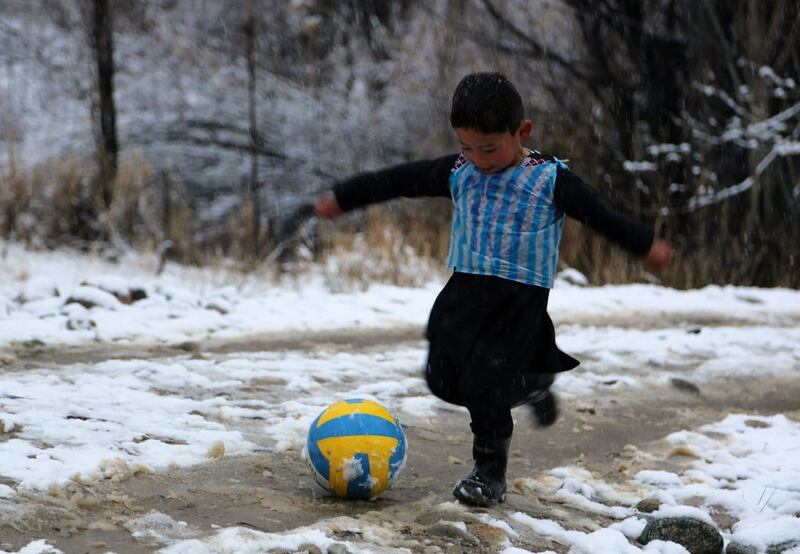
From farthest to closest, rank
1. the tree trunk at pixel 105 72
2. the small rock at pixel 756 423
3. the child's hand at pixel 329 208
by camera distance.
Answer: the tree trunk at pixel 105 72 < the small rock at pixel 756 423 < the child's hand at pixel 329 208

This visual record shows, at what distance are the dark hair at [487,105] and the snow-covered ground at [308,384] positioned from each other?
130cm

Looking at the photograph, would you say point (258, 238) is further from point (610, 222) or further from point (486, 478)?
point (610, 222)

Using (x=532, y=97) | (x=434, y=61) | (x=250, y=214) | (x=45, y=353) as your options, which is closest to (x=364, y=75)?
(x=434, y=61)

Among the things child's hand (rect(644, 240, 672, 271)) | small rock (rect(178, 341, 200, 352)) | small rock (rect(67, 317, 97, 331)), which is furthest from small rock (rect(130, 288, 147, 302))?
child's hand (rect(644, 240, 672, 271))

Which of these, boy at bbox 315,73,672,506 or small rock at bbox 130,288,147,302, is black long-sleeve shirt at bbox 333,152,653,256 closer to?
boy at bbox 315,73,672,506

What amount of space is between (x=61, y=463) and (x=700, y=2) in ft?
41.4

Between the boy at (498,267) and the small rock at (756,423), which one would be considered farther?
the small rock at (756,423)

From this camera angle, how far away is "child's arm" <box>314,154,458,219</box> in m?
3.43

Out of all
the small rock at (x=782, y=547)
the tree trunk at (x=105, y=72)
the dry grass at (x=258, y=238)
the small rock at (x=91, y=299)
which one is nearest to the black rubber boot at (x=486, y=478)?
the small rock at (x=782, y=547)

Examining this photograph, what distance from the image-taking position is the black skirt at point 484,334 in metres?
3.26

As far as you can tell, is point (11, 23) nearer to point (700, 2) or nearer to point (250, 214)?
point (250, 214)

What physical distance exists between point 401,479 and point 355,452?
493 millimetres

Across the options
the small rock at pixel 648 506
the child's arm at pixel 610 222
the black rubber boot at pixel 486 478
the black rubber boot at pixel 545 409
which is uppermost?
the child's arm at pixel 610 222

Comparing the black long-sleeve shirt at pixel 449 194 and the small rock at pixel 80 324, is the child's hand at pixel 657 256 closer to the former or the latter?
the black long-sleeve shirt at pixel 449 194
